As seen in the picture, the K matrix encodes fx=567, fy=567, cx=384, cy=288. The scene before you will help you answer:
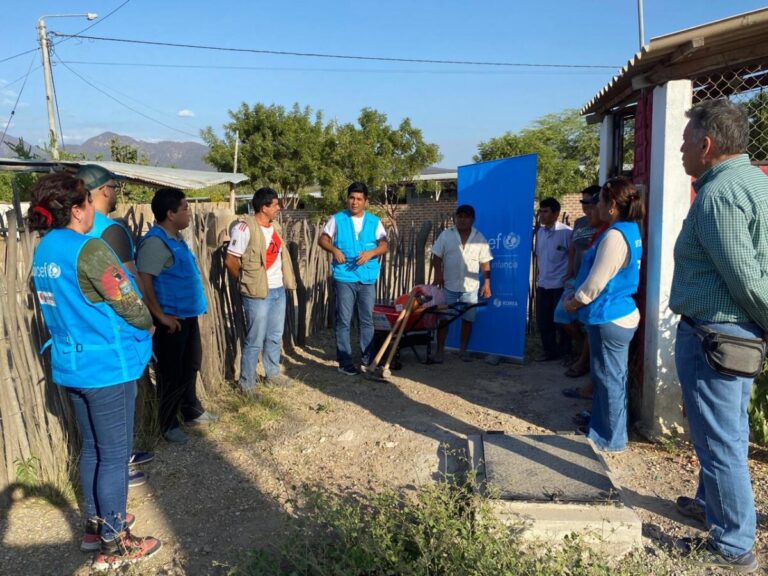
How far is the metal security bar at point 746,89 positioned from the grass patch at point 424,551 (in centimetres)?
293

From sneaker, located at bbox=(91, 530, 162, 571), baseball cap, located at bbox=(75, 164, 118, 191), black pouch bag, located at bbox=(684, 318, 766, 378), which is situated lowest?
sneaker, located at bbox=(91, 530, 162, 571)

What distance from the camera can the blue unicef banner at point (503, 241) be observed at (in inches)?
233

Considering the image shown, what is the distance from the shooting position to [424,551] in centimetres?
208

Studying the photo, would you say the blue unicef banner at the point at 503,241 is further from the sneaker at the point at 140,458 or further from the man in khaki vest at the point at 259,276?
the sneaker at the point at 140,458

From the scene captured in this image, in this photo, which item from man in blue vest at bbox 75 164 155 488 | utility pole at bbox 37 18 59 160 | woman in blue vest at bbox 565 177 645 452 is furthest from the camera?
utility pole at bbox 37 18 59 160

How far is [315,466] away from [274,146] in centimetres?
2386

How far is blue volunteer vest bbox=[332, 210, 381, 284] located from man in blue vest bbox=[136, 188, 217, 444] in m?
1.60

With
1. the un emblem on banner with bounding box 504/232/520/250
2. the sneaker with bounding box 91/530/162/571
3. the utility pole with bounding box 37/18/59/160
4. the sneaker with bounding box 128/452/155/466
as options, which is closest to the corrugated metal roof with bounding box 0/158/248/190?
the utility pole with bounding box 37/18/59/160

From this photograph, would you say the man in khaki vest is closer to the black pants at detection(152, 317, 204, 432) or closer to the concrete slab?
the black pants at detection(152, 317, 204, 432)

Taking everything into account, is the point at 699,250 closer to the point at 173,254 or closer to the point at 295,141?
the point at 173,254

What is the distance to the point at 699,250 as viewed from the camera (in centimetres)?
240

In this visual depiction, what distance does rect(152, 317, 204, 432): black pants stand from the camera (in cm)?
394

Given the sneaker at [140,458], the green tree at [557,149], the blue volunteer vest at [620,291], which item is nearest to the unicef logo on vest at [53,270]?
the sneaker at [140,458]

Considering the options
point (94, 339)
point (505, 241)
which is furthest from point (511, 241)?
point (94, 339)
